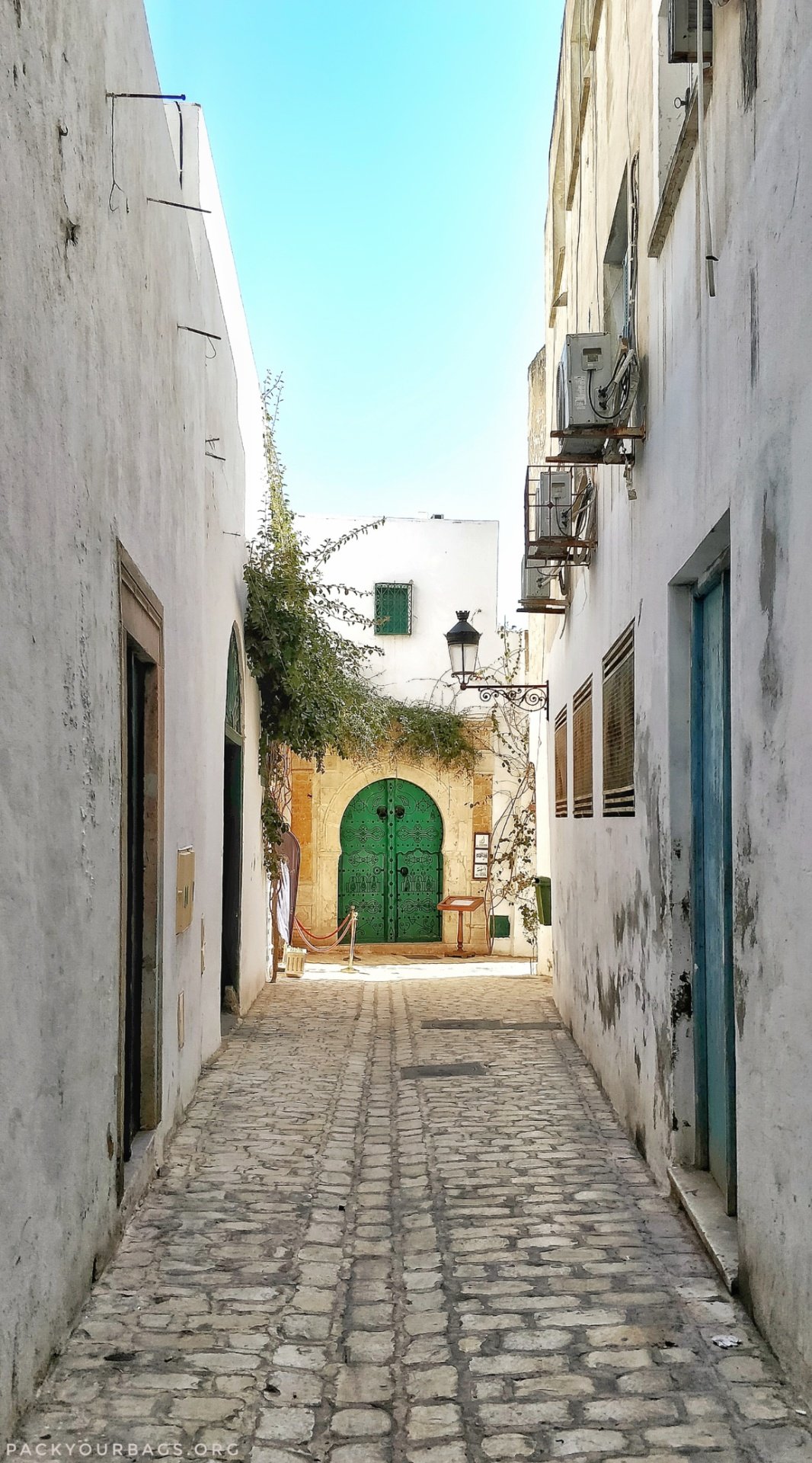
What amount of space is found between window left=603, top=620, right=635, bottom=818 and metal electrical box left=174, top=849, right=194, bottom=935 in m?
2.30

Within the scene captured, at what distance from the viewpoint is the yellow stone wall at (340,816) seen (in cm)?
1894

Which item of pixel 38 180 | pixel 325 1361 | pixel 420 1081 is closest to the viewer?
pixel 38 180

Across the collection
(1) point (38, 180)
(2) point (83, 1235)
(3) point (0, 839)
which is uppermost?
(1) point (38, 180)

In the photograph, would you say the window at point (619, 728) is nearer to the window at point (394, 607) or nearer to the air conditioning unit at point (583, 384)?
the air conditioning unit at point (583, 384)

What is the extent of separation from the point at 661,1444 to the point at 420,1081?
182 inches

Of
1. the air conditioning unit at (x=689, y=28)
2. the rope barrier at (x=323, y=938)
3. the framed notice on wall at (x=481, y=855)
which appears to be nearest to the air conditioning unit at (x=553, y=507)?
the air conditioning unit at (x=689, y=28)

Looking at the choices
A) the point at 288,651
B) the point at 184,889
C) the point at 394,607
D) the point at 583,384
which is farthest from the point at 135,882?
the point at 394,607

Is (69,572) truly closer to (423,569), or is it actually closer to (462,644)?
(462,644)

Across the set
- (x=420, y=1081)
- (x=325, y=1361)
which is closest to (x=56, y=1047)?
(x=325, y=1361)

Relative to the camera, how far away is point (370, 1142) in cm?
589

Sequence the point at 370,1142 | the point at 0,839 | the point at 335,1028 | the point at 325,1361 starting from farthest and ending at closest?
the point at 335,1028
the point at 370,1142
the point at 325,1361
the point at 0,839

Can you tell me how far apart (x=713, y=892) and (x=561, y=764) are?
661cm

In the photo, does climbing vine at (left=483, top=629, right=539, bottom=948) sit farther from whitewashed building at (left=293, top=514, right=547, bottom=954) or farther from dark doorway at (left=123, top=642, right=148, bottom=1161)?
dark doorway at (left=123, top=642, right=148, bottom=1161)

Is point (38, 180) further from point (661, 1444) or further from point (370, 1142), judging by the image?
point (370, 1142)
